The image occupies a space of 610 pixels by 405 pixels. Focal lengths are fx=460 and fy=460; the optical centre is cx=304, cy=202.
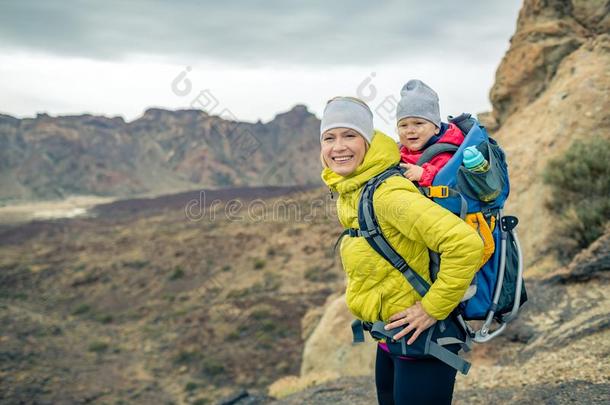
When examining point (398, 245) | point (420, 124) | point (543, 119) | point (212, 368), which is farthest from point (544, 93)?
point (398, 245)

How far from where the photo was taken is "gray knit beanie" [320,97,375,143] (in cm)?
194

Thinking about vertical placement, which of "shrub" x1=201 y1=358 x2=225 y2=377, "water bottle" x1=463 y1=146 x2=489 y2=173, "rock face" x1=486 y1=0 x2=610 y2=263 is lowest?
"shrub" x1=201 y1=358 x2=225 y2=377

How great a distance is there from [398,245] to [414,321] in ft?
0.98

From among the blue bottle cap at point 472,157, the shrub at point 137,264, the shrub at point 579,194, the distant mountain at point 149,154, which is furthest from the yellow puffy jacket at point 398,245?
the distant mountain at point 149,154

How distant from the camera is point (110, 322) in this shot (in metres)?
15.5

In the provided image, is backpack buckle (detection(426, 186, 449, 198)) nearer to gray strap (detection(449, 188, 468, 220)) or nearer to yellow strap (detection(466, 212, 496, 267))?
gray strap (detection(449, 188, 468, 220))

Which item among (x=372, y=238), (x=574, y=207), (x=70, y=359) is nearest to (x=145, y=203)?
(x=70, y=359)

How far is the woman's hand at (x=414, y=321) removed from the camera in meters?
1.77

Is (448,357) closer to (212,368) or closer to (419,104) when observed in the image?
(419,104)

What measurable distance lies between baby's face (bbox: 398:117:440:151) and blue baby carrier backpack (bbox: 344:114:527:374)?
137 mm

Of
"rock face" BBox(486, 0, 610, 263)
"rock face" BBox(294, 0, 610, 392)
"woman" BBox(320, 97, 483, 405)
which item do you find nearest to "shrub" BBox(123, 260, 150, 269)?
"rock face" BBox(294, 0, 610, 392)

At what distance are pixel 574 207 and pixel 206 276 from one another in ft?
51.0

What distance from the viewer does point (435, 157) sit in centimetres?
197

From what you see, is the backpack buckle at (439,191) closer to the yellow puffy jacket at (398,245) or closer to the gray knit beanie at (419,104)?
the yellow puffy jacket at (398,245)
